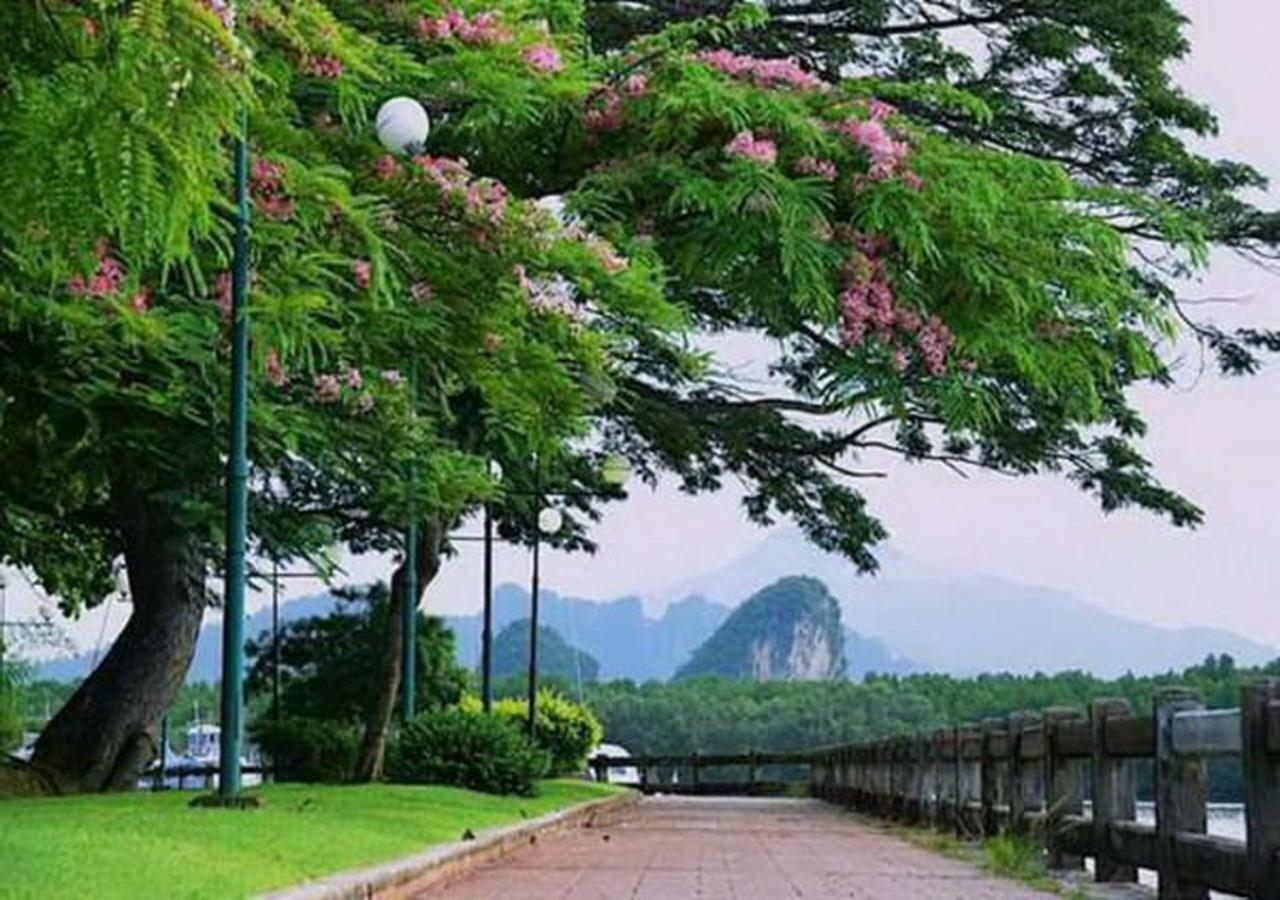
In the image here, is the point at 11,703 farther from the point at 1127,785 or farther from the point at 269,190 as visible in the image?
the point at 1127,785

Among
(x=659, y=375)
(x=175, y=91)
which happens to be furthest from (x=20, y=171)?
(x=659, y=375)

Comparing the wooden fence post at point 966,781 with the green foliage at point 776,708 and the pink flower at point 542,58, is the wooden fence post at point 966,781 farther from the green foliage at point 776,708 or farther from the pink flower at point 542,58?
the green foliage at point 776,708

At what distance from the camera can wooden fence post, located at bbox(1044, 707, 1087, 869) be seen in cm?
1336

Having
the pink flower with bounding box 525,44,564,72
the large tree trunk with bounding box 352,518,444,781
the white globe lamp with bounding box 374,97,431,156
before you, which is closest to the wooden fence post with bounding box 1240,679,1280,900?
the white globe lamp with bounding box 374,97,431,156

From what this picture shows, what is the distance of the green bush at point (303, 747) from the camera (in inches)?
1372

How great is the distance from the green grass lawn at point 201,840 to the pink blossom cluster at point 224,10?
11.3 feet

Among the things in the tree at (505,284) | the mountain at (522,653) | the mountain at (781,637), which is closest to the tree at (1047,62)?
the tree at (505,284)

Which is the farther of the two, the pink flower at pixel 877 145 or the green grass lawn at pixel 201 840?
the pink flower at pixel 877 145

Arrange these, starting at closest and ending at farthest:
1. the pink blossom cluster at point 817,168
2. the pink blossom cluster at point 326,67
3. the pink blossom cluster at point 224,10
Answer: the pink blossom cluster at point 224,10
the pink blossom cluster at point 326,67
the pink blossom cluster at point 817,168

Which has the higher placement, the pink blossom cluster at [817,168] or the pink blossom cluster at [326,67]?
the pink blossom cluster at [817,168]

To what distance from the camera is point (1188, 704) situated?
34.0 ft

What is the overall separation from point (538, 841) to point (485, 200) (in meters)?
6.02

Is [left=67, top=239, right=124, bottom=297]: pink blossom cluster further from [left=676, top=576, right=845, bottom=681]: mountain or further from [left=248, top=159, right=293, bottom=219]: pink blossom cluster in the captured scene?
[left=676, top=576, right=845, bottom=681]: mountain

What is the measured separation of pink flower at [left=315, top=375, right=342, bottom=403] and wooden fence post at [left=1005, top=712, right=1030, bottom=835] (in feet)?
19.0
